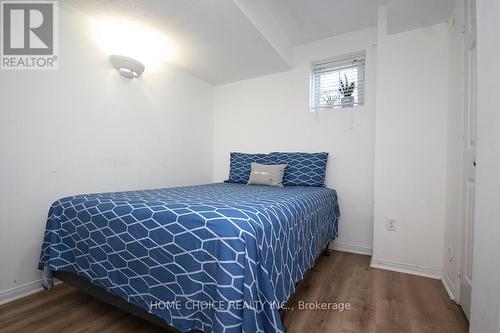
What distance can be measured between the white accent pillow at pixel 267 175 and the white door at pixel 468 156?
1501 mm

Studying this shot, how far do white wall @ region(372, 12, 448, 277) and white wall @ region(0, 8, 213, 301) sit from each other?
234 cm

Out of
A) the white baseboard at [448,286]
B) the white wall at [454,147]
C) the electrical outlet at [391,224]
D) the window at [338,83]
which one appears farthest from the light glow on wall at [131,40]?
the white baseboard at [448,286]

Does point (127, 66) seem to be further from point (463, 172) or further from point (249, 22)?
point (463, 172)

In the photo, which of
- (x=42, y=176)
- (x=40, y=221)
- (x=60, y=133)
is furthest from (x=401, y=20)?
(x=40, y=221)

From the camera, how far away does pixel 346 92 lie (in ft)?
8.59

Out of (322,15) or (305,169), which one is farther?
(305,169)

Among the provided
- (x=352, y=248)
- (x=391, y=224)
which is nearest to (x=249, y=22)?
(x=391, y=224)

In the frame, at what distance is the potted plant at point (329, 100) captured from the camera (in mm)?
2684

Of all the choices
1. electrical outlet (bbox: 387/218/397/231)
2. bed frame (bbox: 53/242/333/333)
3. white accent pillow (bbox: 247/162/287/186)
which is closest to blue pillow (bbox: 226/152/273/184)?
white accent pillow (bbox: 247/162/287/186)

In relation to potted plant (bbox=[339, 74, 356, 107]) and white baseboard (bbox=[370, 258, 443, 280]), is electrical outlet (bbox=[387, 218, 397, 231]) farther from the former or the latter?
potted plant (bbox=[339, 74, 356, 107])

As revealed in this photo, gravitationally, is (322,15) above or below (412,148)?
above

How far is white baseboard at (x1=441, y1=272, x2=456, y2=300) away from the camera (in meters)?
1.59

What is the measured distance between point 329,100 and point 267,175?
1.18 m

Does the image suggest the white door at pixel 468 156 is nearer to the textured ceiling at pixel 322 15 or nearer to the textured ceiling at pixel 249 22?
the textured ceiling at pixel 249 22
